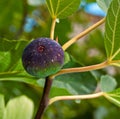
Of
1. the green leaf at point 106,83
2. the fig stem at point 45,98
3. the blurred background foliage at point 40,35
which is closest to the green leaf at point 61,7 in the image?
the fig stem at point 45,98

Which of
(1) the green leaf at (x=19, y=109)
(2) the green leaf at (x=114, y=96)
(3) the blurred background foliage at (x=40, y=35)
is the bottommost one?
(3) the blurred background foliage at (x=40, y=35)

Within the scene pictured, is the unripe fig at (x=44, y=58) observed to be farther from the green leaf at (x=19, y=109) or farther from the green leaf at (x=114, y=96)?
the green leaf at (x=19, y=109)

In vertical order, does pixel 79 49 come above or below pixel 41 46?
below

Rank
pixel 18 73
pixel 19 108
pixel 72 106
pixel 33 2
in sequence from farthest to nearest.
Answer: pixel 72 106
pixel 33 2
pixel 19 108
pixel 18 73

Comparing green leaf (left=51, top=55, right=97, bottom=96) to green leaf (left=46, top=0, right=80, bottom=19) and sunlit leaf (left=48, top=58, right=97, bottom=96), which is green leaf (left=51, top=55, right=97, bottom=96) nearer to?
sunlit leaf (left=48, top=58, right=97, bottom=96)

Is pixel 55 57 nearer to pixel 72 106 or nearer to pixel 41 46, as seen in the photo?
pixel 41 46

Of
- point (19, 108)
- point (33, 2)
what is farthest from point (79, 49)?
point (19, 108)

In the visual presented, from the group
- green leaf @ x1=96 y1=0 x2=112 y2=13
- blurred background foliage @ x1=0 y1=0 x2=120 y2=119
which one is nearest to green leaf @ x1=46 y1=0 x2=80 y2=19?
green leaf @ x1=96 y1=0 x2=112 y2=13
